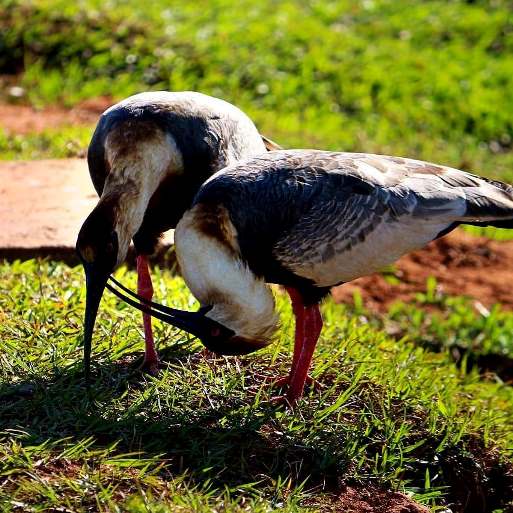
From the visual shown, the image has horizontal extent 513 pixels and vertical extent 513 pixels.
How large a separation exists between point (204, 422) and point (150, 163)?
1095 mm

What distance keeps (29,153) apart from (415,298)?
277cm

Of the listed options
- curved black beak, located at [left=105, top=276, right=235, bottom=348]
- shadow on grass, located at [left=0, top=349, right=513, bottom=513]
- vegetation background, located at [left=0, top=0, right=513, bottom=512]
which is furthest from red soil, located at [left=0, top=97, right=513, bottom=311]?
curved black beak, located at [left=105, top=276, right=235, bottom=348]

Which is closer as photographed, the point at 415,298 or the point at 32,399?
the point at 32,399

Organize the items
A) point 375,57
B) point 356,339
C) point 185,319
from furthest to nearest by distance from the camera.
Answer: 1. point 375,57
2. point 356,339
3. point 185,319

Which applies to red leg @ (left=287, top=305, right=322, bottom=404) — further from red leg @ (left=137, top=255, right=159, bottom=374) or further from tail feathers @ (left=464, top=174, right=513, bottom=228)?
tail feathers @ (left=464, top=174, right=513, bottom=228)

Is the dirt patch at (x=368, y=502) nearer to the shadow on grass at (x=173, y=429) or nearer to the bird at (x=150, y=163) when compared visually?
the shadow on grass at (x=173, y=429)

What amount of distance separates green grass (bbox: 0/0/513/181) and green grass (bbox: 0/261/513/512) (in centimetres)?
348

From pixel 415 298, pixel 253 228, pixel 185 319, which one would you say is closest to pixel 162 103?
pixel 253 228

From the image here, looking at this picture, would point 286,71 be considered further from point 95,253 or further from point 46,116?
point 95,253

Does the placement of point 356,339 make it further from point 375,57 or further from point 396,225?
point 375,57

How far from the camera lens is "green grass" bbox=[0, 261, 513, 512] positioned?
3500 mm

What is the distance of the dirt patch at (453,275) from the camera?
6430mm

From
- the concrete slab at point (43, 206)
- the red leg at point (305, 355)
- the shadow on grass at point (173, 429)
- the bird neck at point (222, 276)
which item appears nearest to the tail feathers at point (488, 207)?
the red leg at point (305, 355)

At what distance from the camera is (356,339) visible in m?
4.80
